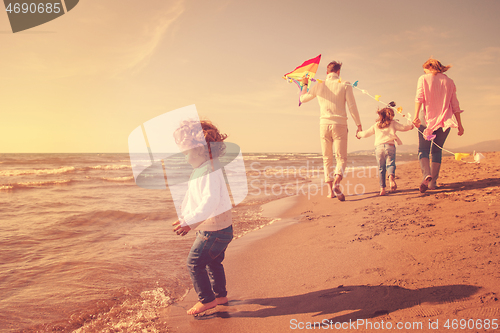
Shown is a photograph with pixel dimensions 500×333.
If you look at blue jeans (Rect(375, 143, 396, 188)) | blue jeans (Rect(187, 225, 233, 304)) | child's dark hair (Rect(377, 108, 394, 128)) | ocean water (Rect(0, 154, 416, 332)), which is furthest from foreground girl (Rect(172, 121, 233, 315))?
child's dark hair (Rect(377, 108, 394, 128))

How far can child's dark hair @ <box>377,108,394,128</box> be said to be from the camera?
18.0ft

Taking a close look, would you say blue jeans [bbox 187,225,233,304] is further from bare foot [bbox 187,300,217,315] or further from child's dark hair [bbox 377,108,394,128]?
child's dark hair [bbox 377,108,394,128]

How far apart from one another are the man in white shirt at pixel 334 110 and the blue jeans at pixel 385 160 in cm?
67

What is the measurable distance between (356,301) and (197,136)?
5.71 feet

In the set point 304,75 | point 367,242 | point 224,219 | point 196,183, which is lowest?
point 367,242

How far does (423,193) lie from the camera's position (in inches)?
186

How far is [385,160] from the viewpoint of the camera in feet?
18.1

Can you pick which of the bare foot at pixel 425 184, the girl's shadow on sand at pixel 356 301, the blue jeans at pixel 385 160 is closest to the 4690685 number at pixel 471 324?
the girl's shadow on sand at pixel 356 301

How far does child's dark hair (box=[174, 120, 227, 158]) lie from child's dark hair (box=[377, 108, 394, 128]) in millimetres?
4370

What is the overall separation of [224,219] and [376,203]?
135 inches

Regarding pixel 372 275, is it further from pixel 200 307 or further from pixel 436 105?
pixel 436 105

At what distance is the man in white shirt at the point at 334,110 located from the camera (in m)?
5.14

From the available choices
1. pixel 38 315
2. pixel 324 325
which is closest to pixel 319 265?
pixel 324 325

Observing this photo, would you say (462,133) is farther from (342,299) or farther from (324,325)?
(324,325)
